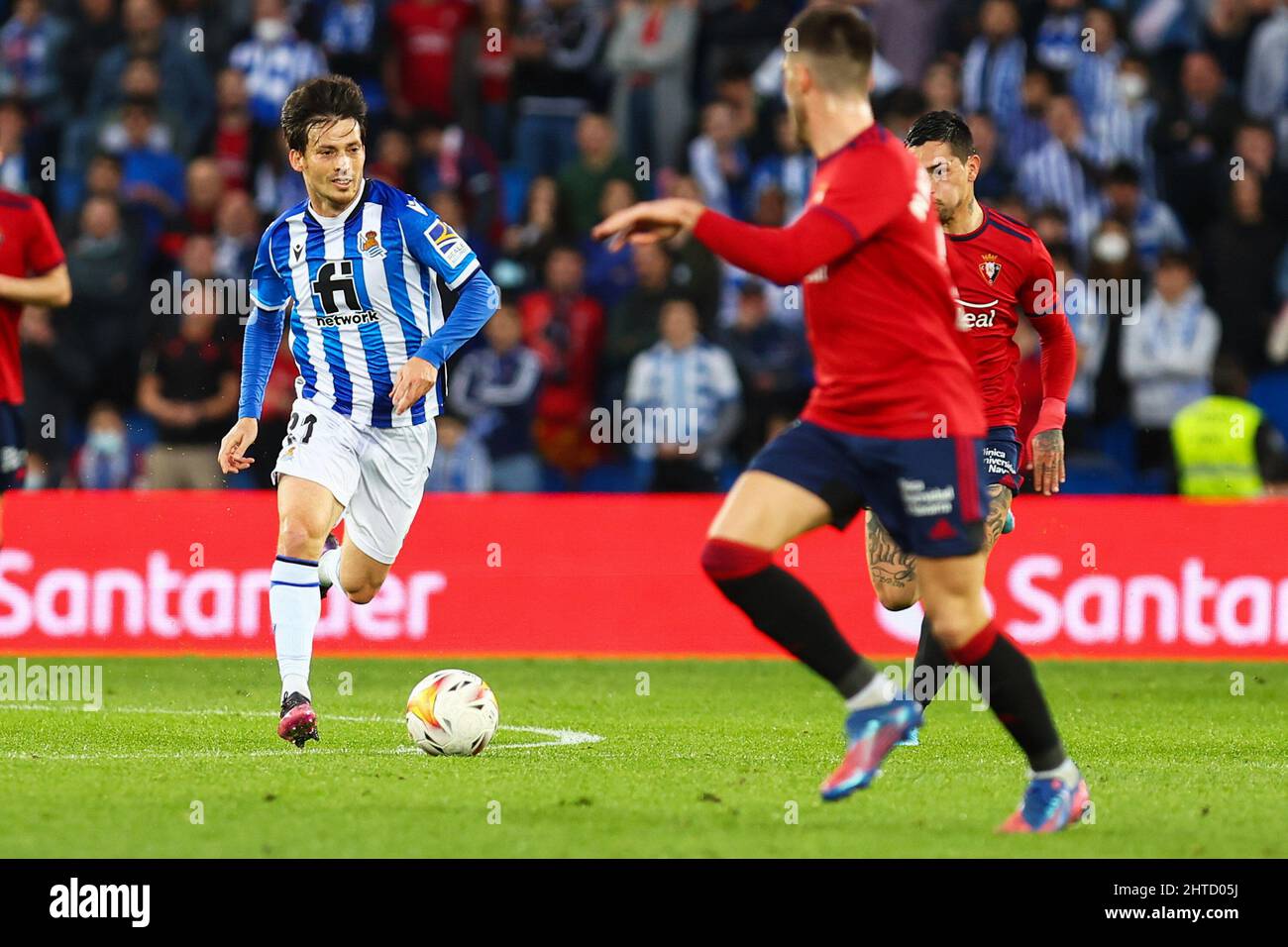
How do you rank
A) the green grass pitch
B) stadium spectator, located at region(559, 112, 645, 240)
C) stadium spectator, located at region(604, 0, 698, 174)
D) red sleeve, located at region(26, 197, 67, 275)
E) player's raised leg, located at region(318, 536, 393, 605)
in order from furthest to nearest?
stadium spectator, located at region(604, 0, 698, 174)
stadium spectator, located at region(559, 112, 645, 240)
red sleeve, located at region(26, 197, 67, 275)
player's raised leg, located at region(318, 536, 393, 605)
the green grass pitch

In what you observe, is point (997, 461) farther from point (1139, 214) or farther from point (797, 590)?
point (1139, 214)

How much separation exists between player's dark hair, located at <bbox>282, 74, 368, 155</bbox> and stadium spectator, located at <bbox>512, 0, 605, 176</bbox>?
8738mm

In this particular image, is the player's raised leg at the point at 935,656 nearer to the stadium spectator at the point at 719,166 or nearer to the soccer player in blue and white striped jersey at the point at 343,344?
the soccer player in blue and white striped jersey at the point at 343,344

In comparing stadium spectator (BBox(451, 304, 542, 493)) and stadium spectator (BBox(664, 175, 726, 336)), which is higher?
stadium spectator (BBox(664, 175, 726, 336))

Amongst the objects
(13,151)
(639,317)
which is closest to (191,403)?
(639,317)

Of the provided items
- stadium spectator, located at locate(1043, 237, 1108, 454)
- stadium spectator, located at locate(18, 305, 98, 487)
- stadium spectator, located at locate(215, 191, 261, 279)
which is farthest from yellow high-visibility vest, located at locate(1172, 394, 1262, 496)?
stadium spectator, located at locate(18, 305, 98, 487)

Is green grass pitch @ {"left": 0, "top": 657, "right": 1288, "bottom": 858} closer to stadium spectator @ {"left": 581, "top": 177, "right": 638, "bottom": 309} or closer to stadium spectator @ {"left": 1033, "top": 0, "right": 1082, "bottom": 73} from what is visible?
stadium spectator @ {"left": 581, "top": 177, "right": 638, "bottom": 309}

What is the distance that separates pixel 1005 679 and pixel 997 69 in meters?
11.0

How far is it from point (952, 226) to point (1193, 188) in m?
8.60

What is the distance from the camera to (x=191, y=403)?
14.6m

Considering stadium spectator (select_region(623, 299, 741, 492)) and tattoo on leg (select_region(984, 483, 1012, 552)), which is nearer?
tattoo on leg (select_region(984, 483, 1012, 552))

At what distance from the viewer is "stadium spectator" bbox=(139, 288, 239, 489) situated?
1462 cm

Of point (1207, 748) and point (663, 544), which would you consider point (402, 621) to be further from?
point (1207, 748)

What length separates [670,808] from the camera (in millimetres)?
6648
